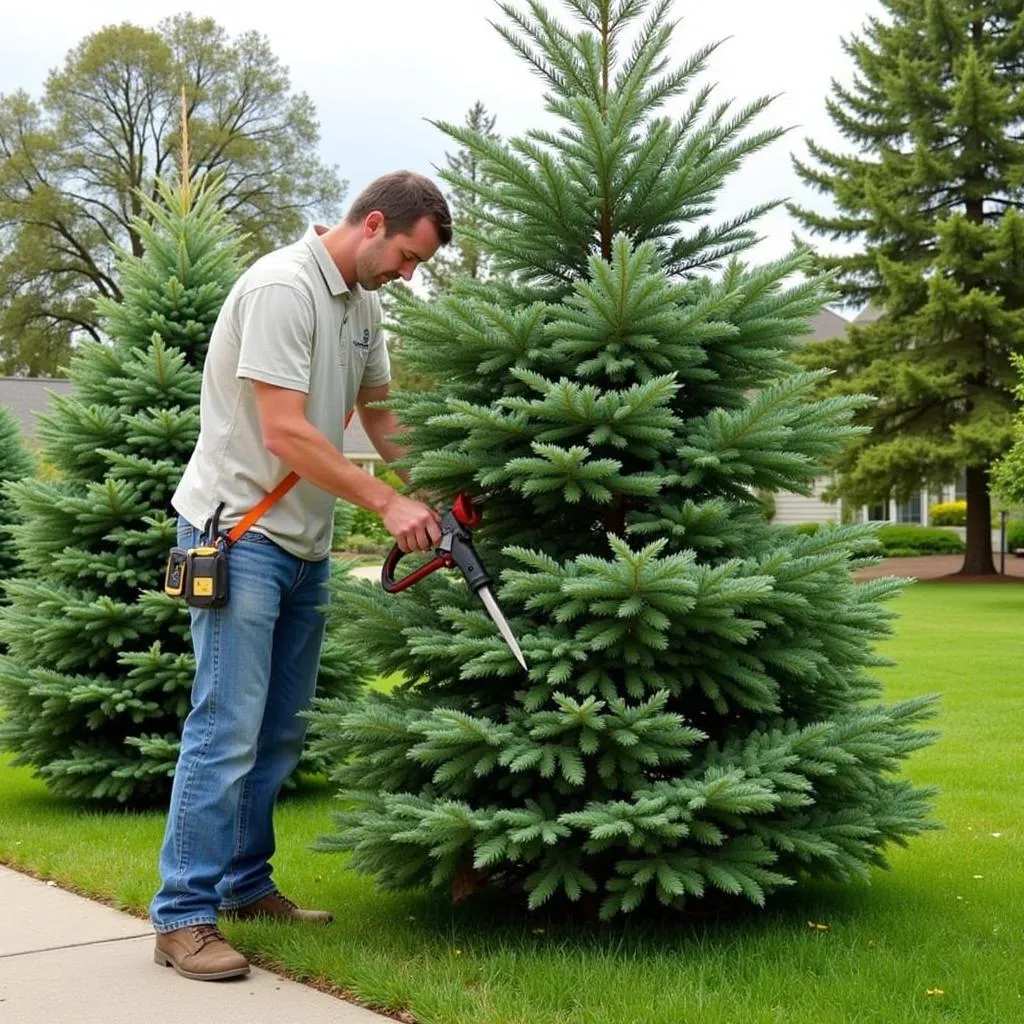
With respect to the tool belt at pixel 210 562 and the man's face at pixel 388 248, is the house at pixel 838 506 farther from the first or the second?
the tool belt at pixel 210 562

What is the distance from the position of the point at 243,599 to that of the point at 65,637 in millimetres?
3044

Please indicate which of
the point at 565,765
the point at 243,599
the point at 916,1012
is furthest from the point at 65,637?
the point at 916,1012

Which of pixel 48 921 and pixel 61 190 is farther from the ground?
pixel 61 190

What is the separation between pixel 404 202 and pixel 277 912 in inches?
93.7

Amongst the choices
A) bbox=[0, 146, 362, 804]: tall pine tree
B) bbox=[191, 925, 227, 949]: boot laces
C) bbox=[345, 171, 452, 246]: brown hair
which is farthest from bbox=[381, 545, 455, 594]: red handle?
bbox=[0, 146, 362, 804]: tall pine tree

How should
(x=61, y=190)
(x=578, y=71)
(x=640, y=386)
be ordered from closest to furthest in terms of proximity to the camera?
(x=640, y=386) → (x=578, y=71) → (x=61, y=190)

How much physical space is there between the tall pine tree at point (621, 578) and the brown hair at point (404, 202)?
6.0 inches

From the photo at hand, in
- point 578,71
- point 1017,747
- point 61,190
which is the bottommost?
point 1017,747

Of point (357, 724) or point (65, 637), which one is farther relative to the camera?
point (65, 637)

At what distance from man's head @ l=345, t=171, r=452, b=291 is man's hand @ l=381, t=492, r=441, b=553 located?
78cm

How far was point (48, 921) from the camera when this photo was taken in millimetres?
4699

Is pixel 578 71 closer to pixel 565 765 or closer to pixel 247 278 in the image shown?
pixel 247 278

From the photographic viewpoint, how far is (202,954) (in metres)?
3.92

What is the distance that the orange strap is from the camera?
420cm
